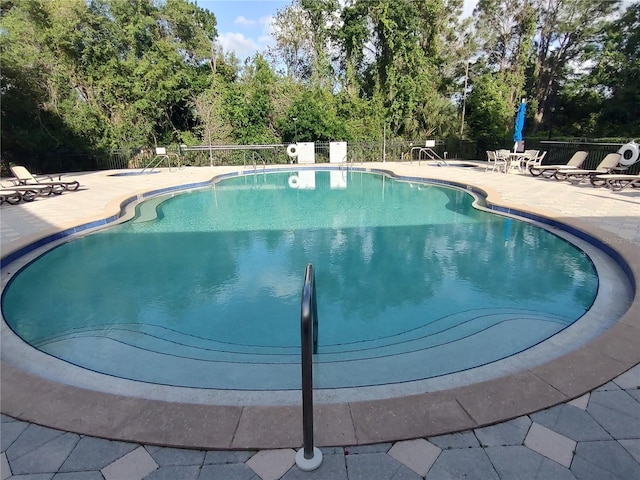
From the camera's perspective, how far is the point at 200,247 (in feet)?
20.3

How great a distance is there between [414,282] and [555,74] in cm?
2531

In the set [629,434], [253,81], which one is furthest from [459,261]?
[253,81]

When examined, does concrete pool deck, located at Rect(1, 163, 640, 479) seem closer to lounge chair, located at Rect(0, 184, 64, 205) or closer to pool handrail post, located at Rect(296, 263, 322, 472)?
pool handrail post, located at Rect(296, 263, 322, 472)

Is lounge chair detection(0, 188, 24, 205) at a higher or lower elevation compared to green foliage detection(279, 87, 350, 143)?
lower

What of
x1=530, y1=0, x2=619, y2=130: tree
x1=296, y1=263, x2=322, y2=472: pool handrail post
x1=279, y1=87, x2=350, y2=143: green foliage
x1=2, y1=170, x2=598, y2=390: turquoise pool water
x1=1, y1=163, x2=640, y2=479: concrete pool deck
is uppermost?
x1=530, y1=0, x2=619, y2=130: tree

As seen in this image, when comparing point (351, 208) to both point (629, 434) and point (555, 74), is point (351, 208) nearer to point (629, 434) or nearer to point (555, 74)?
point (629, 434)

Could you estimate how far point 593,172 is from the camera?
10.2 metres

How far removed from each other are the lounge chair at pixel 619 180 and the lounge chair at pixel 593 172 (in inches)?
9.0

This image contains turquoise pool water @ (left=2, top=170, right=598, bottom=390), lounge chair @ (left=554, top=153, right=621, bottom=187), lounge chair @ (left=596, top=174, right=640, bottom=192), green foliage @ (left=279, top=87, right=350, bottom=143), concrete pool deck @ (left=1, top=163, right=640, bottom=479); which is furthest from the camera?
green foliage @ (left=279, top=87, right=350, bottom=143)

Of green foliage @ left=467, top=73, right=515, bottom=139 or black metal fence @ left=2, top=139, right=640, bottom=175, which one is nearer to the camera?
black metal fence @ left=2, top=139, right=640, bottom=175

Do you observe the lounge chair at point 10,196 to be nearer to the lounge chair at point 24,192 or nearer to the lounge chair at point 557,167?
the lounge chair at point 24,192

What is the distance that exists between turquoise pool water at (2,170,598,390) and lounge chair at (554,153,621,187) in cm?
471

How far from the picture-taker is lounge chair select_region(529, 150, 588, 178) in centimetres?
1134

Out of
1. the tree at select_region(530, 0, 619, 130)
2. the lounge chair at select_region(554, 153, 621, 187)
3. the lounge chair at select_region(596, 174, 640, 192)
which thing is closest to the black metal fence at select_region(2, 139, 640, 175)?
the lounge chair at select_region(554, 153, 621, 187)
